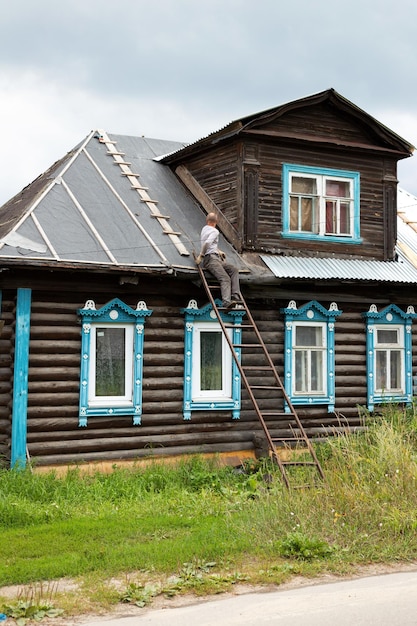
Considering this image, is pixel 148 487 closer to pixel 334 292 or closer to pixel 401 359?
pixel 334 292

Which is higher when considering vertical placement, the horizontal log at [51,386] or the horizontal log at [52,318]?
the horizontal log at [52,318]

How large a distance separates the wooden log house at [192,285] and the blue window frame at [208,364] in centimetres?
4

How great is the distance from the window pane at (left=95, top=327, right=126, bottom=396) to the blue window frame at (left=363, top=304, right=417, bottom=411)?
463 centimetres

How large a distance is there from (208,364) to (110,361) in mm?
1682

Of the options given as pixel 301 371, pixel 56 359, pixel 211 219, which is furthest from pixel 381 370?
pixel 56 359

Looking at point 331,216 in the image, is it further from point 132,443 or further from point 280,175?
point 132,443

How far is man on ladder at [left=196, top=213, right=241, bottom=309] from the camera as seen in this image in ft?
36.6


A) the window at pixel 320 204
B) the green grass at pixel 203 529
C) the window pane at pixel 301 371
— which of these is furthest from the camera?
the window at pixel 320 204

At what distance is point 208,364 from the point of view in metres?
12.0

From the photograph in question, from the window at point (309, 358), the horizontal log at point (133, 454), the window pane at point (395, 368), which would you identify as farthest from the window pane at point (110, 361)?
the window pane at point (395, 368)

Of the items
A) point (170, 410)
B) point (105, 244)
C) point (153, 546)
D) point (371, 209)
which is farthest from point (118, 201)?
point (153, 546)

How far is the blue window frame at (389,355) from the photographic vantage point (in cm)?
1331

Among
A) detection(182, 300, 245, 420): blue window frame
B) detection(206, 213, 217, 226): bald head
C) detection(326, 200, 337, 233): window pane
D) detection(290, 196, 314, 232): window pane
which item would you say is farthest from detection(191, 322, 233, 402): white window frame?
detection(326, 200, 337, 233): window pane

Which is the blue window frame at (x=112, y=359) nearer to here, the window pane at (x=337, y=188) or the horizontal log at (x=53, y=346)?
the horizontal log at (x=53, y=346)
